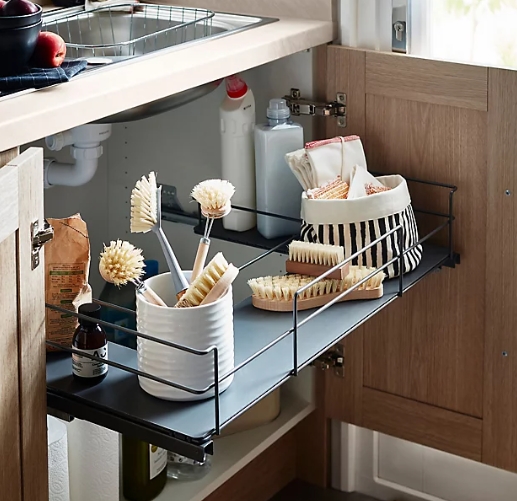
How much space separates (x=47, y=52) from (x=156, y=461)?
31.2 inches

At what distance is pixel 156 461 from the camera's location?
6.08ft

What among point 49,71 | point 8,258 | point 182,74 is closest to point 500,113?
point 182,74

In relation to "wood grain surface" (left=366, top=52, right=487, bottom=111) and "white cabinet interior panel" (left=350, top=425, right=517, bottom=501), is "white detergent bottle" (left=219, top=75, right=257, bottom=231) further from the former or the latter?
"white cabinet interior panel" (left=350, top=425, right=517, bottom=501)

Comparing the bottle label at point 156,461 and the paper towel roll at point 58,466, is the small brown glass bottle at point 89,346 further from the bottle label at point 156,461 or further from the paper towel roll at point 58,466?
the bottle label at point 156,461

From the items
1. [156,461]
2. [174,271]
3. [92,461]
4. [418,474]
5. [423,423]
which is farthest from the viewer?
[418,474]

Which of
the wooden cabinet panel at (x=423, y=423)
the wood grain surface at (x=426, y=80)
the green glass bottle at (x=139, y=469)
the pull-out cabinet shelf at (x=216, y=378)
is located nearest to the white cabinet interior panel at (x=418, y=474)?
the wooden cabinet panel at (x=423, y=423)

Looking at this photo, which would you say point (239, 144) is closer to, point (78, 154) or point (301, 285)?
point (78, 154)

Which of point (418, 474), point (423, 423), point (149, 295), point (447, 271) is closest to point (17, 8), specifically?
point (149, 295)

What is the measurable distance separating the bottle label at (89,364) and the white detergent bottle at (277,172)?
557mm

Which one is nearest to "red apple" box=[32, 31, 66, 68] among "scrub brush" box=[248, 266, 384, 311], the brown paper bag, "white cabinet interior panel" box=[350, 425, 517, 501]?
the brown paper bag

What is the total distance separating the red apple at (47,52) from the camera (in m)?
1.46

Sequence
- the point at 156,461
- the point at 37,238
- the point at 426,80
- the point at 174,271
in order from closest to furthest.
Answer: the point at 37,238
the point at 174,271
the point at 426,80
the point at 156,461

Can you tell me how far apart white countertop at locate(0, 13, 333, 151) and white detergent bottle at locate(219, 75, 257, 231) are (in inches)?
5.1

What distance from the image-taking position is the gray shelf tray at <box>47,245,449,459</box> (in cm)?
129
